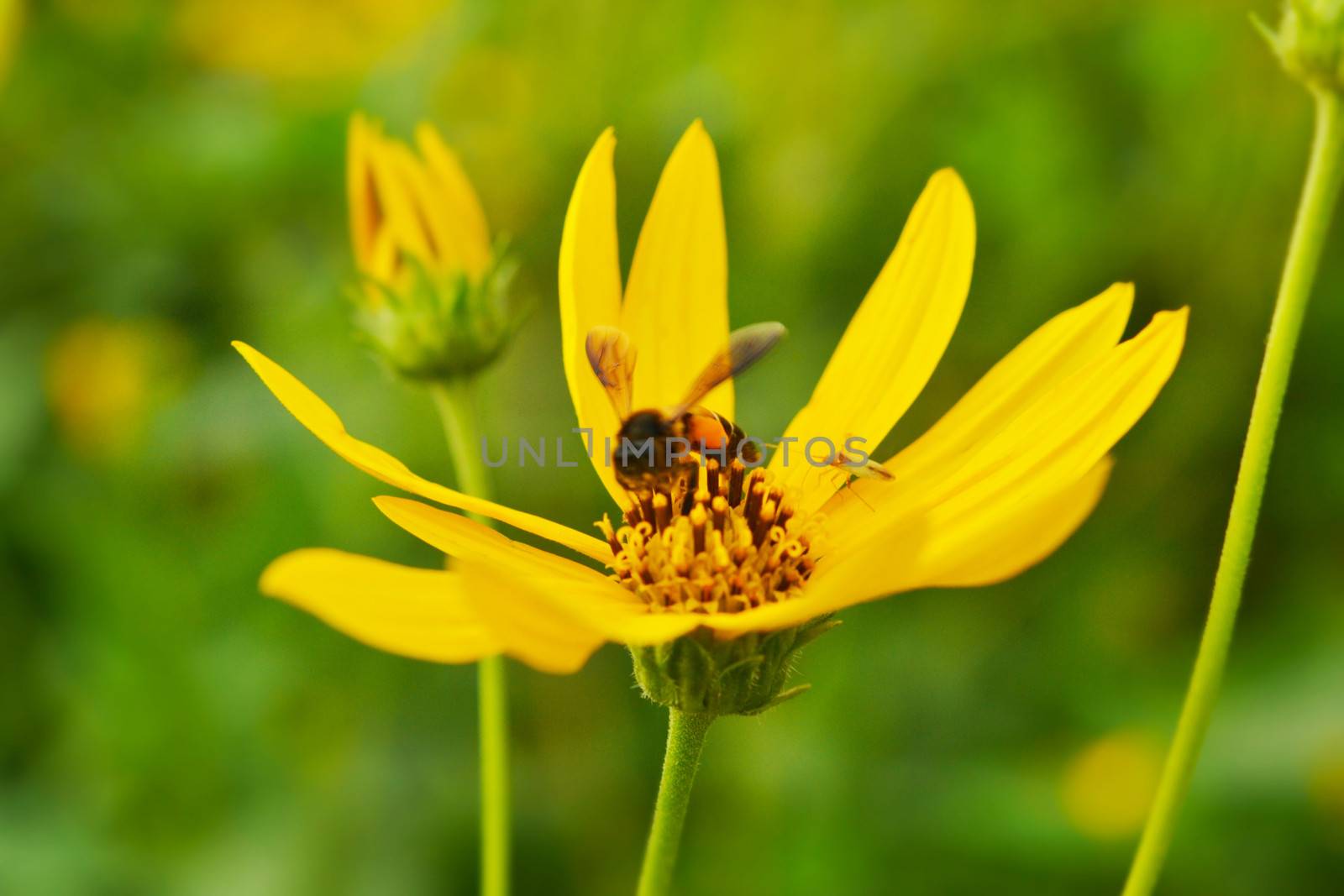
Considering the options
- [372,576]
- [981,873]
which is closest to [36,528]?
[981,873]

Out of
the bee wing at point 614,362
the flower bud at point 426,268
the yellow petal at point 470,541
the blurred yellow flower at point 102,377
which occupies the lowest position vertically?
the yellow petal at point 470,541

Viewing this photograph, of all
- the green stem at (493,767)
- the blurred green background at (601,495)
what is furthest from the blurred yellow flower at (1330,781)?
the green stem at (493,767)

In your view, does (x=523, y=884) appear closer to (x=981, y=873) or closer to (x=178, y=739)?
(x=178, y=739)

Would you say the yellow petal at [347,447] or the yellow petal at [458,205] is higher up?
the yellow petal at [458,205]

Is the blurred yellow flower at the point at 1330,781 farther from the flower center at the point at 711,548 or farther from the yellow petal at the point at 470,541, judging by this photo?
the yellow petal at the point at 470,541

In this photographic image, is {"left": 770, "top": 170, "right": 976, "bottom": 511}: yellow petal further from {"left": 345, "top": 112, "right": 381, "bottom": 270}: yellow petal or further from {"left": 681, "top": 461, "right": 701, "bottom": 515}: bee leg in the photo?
{"left": 345, "top": 112, "right": 381, "bottom": 270}: yellow petal

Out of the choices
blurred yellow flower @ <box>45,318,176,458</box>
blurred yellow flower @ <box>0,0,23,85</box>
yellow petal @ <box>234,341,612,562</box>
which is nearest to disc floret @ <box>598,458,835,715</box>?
yellow petal @ <box>234,341,612,562</box>
